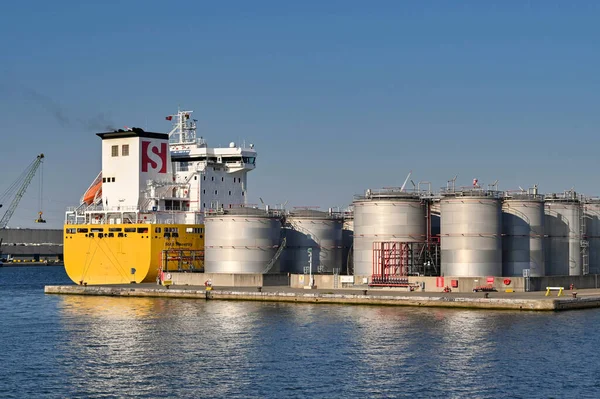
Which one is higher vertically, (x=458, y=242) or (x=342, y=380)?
(x=458, y=242)

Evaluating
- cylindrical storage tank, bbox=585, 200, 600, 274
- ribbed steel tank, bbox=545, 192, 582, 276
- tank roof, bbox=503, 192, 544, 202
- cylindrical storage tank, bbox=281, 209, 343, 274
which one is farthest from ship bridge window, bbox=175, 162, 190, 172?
cylindrical storage tank, bbox=585, 200, 600, 274

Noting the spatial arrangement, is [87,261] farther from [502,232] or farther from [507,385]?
[507,385]

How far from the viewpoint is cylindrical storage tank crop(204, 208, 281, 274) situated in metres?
76.7

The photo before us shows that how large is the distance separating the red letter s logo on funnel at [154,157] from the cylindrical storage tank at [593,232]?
3589 cm

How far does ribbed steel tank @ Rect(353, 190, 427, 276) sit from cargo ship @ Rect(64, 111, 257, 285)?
43.2ft

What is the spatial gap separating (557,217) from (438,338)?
2994 centimetres

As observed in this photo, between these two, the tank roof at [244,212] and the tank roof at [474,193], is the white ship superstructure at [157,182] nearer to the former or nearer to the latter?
the tank roof at [244,212]

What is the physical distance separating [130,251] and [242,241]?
1108 cm

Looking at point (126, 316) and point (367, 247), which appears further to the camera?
point (367, 247)

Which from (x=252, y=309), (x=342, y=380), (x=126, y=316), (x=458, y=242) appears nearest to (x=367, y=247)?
(x=458, y=242)

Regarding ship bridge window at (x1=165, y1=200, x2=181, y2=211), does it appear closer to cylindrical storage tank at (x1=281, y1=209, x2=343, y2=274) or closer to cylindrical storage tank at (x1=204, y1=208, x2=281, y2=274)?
cylindrical storage tank at (x1=204, y1=208, x2=281, y2=274)

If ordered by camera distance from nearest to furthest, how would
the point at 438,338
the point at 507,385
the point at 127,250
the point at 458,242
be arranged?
the point at 507,385 → the point at 438,338 → the point at 458,242 → the point at 127,250

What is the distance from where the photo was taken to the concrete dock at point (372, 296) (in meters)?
61.2

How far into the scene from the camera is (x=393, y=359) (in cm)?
4400
